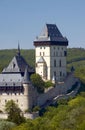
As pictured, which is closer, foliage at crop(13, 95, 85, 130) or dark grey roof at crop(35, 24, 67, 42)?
foliage at crop(13, 95, 85, 130)

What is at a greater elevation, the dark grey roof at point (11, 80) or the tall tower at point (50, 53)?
the tall tower at point (50, 53)

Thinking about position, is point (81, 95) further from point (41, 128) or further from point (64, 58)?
point (41, 128)

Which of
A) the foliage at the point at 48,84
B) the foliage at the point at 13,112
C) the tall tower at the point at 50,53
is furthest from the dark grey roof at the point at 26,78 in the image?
the tall tower at the point at 50,53

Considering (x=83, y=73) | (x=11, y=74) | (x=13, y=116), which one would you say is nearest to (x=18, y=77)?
(x=11, y=74)

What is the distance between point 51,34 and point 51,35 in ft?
0.64

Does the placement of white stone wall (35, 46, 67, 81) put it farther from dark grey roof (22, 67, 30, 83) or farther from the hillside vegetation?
dark grey roof (22, 67, 30, 83)

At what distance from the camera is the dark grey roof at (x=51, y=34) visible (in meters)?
121

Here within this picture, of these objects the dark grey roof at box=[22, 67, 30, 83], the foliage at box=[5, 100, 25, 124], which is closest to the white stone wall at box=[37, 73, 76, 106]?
the dark grey roof at box=[22, 67, 30, 83]

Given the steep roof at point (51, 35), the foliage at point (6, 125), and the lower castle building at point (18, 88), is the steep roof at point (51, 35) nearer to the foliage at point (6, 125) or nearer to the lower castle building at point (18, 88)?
the lower castle building at point (18, 88)

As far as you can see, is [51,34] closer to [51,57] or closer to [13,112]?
[51,57]

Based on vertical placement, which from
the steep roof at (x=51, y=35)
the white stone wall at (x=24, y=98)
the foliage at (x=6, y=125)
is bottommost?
the foliage at (x=6, y=125)

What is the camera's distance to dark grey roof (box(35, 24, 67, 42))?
121 meters

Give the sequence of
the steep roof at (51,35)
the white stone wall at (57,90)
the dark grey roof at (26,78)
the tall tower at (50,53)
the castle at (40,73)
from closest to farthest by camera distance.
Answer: the dark grey roof at (26,78), the castle at (40,73), the white stone wall at (57,90), the tall tower at (50,53), the steep roof at (51,35)

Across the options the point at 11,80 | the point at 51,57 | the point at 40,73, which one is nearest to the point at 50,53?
the point at 51,57
